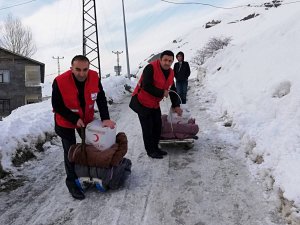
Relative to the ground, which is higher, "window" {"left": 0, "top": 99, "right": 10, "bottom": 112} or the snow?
"window" {"left": 0, "top": 99, "right": 10, "bottom": 112}

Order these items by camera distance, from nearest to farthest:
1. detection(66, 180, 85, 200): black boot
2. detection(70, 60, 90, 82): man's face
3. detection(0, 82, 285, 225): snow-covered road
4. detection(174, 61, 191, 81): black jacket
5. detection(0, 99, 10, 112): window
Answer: detection(0, 82, 285, 225): snow-covered road → detection(70, 60, 90, 82): man's face → detection(66, 180, 85, 200): black boot → detection(174, 61, 191, 81): black jacket → detection(0, 99, 10, 112): window

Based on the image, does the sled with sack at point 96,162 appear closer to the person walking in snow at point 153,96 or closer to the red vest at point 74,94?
the red vest at point 74,94

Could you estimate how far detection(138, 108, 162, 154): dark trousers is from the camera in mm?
7086

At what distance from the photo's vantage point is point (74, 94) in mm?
5168

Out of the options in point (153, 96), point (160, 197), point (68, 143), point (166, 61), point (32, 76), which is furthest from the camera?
point (32, 76)

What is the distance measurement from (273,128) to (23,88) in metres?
36.3

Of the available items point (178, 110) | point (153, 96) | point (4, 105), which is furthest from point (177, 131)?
point (4, 105)

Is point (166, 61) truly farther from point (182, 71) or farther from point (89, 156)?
point (182, 71)

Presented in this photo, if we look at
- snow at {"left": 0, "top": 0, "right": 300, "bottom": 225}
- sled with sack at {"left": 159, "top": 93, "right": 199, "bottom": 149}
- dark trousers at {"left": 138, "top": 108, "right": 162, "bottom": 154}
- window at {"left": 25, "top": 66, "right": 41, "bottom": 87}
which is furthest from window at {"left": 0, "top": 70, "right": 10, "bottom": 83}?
dark trousers at {"left": 138, "top": 108, "right": 162, "bottom": 154}

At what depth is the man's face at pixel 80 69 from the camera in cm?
510

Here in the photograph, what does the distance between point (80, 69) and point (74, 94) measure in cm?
34

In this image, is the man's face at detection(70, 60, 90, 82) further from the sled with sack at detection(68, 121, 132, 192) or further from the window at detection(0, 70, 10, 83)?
the window at detection(0, 70, 10, 83)

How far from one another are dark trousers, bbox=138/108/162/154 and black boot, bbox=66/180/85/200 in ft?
6.66

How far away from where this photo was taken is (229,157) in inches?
273
